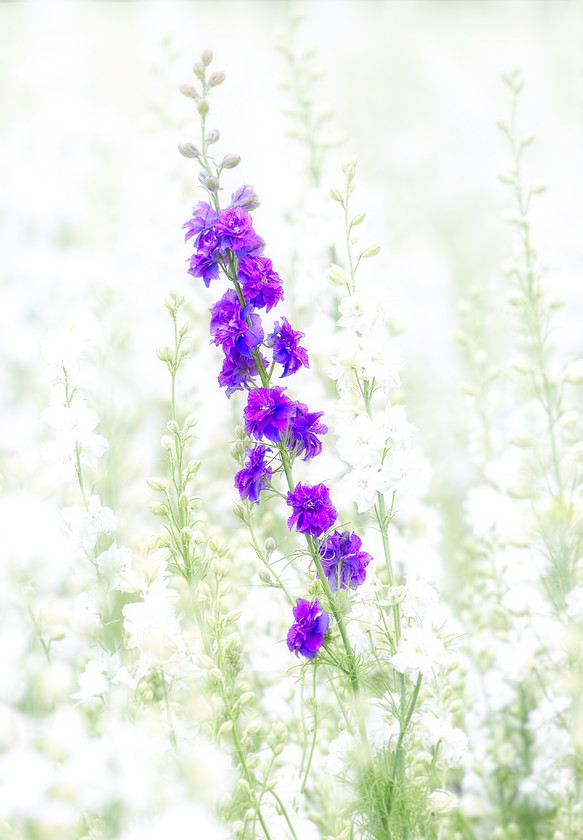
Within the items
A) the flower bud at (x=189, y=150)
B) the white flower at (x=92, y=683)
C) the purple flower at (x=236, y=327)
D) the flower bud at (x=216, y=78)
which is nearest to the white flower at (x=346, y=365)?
the purple flower at (x=236, y=327)

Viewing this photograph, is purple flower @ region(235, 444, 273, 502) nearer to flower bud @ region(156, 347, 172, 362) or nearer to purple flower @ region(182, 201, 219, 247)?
flower bud @ region(156, 347, 172, 362)

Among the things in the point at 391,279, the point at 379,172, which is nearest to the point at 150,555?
the point at 391,279

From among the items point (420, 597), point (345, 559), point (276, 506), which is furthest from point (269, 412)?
point (276, 506)

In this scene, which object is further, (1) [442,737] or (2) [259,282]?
(1) [442,737]

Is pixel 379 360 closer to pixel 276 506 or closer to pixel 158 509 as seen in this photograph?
pixel 158 509

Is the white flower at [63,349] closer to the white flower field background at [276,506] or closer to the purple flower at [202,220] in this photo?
the white flower field background at [276,506]

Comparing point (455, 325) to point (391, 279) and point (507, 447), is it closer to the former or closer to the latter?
point (391, 279)

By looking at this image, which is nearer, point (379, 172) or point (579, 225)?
point (579, 225)

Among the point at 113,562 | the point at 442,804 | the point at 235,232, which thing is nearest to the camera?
the point at 235,232
